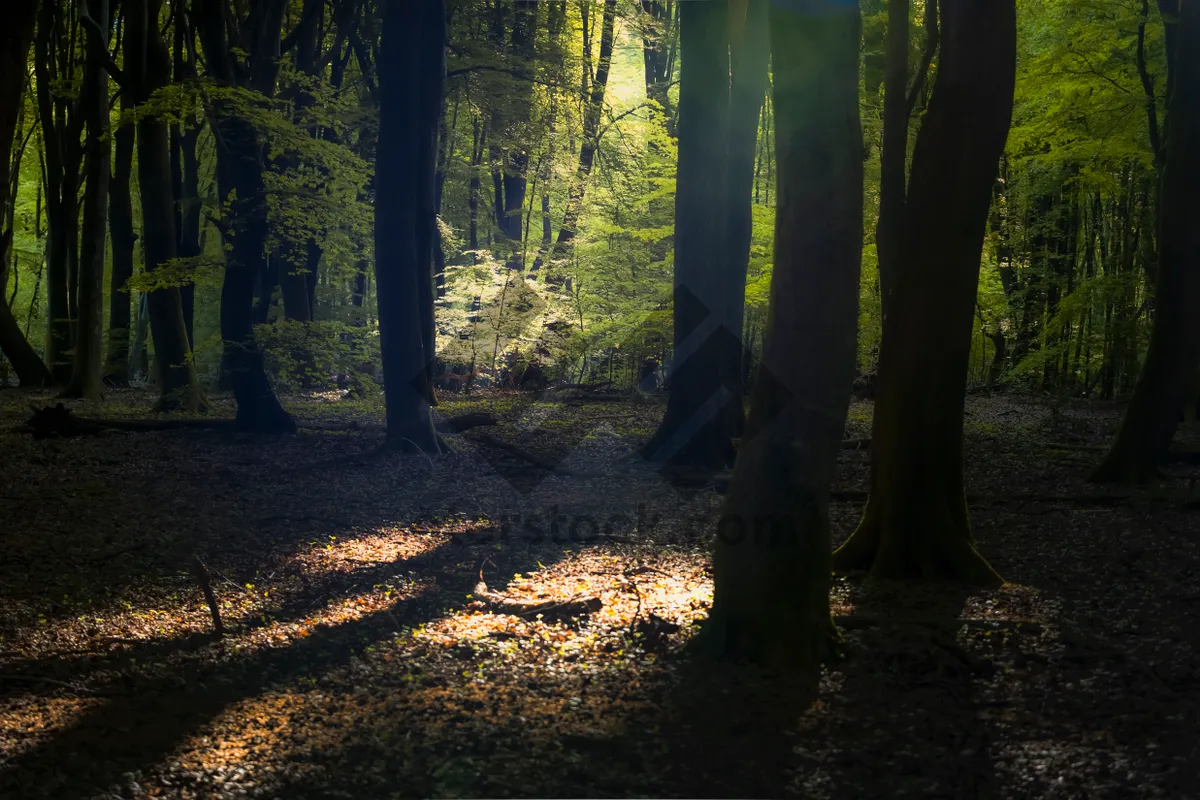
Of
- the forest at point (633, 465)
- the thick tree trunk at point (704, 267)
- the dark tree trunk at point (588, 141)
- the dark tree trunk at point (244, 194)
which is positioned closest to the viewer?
the forest at point (633, 465)

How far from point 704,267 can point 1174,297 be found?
4981 mm

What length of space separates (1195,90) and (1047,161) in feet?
17.3

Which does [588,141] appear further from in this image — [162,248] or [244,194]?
[162,248]

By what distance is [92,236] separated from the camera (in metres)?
17.0

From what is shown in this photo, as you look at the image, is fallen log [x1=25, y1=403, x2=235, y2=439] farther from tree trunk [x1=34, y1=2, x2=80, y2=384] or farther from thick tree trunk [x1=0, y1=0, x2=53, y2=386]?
tree trunk [x1=34, y1=2, x2=80, y2=384]

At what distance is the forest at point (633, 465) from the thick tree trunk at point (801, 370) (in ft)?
0.07

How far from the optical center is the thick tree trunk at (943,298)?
667 cm

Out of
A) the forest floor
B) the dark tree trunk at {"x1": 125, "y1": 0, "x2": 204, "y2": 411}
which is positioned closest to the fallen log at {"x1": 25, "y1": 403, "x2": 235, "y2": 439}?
the dark tree trunk at {"x1": 125, "y1": 0, "x2": 204, "y2": 411}

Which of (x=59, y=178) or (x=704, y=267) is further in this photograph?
(x=59, y=178)

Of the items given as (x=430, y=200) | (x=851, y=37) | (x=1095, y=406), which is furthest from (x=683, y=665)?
(x=1095, y=406)

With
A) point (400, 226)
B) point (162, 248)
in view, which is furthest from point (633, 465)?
point (162, 248)

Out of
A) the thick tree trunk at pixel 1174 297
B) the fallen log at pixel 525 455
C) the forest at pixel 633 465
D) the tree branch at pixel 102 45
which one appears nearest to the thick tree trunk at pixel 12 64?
the forest at pixel 633 465

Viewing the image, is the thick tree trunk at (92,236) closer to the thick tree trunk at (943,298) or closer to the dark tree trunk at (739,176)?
the dark tree trunk at (739,176)

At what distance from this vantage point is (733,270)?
11.7 metres
